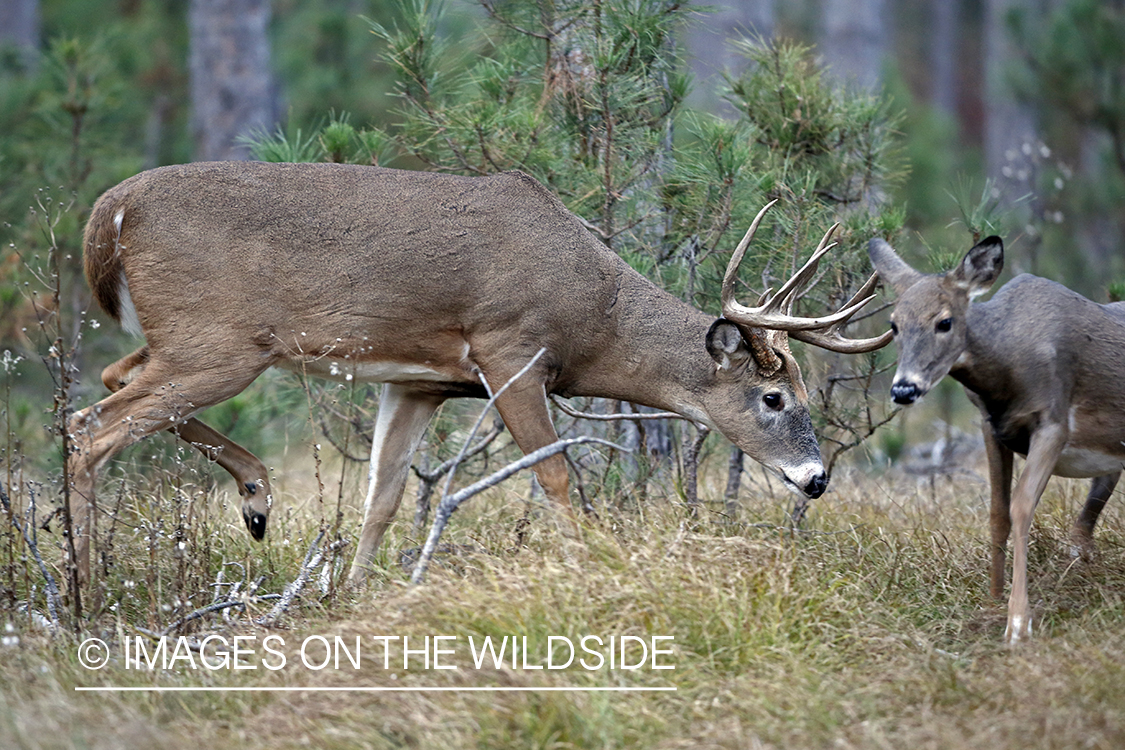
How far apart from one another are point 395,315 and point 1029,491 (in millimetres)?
2714

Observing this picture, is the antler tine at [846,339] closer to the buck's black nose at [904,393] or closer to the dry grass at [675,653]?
the buck's black nose at [904,393]

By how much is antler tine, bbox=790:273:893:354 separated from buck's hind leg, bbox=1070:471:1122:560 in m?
1.12

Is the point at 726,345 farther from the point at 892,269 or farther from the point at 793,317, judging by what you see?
the point at 892,269

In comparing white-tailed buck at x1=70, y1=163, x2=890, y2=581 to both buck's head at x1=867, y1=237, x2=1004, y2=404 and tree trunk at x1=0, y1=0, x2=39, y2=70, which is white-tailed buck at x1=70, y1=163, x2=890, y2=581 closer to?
buck's head at x1=867, y1=237, x2=1004, y2=404

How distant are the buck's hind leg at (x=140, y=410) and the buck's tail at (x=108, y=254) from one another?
37cm

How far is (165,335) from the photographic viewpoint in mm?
5242

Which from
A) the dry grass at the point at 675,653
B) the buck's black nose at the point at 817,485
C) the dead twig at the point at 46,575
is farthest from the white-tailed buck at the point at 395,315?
the dry grass at the point at 675,653

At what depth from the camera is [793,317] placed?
17.7 feet

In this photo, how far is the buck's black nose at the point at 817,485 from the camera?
218 inches

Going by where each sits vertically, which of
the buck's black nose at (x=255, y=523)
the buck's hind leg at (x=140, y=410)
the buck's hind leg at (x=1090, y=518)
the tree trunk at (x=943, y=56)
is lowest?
the tree trunk at (x=943, y=56)

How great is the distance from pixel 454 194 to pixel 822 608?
2.46 meters

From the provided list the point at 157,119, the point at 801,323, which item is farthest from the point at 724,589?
the point at 157,119

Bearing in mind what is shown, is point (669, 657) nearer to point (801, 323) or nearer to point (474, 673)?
point (474, 673)

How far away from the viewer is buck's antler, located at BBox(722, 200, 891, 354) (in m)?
5.25
